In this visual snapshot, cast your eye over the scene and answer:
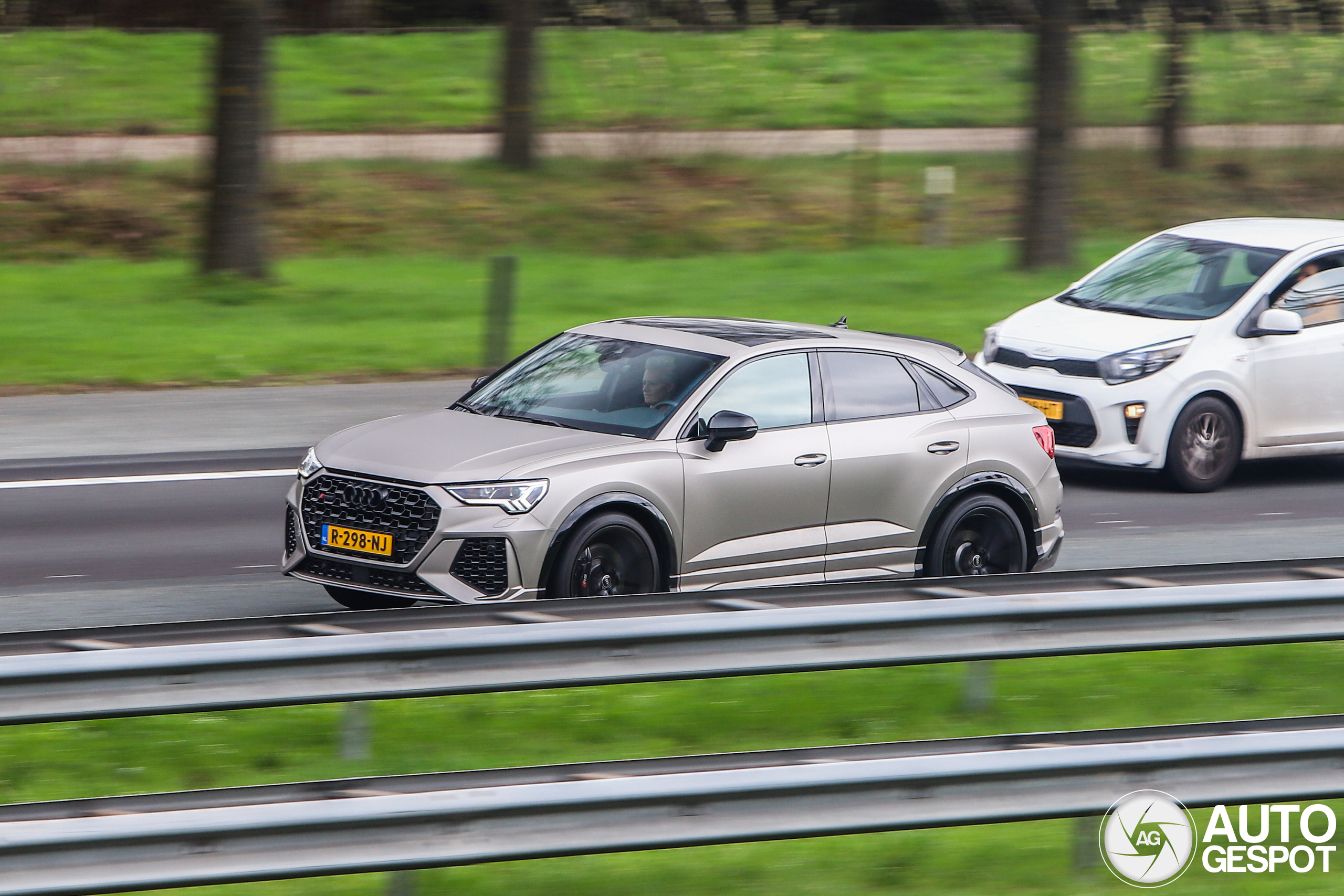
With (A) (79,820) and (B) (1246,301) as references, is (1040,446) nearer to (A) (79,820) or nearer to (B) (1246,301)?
(B) (1246,301)

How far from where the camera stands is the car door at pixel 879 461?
901 centimetres

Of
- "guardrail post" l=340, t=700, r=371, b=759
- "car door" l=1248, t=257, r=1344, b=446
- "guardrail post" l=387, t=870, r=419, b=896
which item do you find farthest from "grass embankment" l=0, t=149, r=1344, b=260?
"guardrail post" l=387, t=870, r=419, b=896

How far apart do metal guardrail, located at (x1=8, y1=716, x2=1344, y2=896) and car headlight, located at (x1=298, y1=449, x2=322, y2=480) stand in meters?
3.77

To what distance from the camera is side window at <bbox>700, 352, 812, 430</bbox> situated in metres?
8.90

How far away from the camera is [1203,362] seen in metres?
12.9

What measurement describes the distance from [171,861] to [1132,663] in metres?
4.85

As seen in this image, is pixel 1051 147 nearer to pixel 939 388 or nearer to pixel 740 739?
pixel 939 388

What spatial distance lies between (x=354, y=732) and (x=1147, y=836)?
2.37m

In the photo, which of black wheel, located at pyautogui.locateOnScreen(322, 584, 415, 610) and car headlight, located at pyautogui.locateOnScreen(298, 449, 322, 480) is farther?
car headlight, located at pyautogui.locateOnScreen(298, 449, 322, 480)

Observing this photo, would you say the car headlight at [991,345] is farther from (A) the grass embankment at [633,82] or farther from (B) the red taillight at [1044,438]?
(A) the grass embankment at [633,82]

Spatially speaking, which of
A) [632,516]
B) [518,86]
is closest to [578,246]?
[518,86]

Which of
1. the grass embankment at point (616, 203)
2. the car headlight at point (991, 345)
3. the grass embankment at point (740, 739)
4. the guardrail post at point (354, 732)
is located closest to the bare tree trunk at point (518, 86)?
the grass embankment at point (616, 203)

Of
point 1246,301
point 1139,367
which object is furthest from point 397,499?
point 1246,301

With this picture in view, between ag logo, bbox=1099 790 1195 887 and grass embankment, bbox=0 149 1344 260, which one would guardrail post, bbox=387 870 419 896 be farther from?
grass embankment, bbox=0 149 1344 260
